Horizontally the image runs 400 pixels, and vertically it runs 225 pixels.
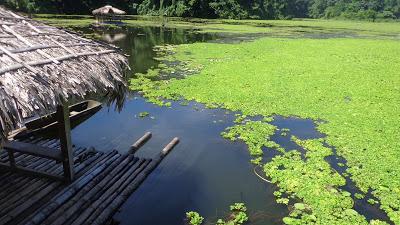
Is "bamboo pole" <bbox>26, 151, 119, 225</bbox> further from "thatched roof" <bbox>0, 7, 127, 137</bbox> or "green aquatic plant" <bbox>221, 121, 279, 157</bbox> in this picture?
"green aquatic plant" <bbox>221, 121, 279, 157</bbox>

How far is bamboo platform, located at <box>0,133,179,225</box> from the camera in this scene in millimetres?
5740

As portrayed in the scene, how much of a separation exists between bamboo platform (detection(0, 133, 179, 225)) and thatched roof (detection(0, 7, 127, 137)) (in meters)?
1.85

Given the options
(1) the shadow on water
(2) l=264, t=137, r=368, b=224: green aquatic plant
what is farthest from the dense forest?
(2) l=264, t=137, r=368, b=224: green aquatic plant

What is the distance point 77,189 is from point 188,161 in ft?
10.1

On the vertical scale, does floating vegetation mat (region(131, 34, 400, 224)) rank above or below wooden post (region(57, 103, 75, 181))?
below

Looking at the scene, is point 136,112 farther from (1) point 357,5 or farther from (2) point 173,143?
(1) point 357,5

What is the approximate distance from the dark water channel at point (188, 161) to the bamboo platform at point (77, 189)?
417 mm

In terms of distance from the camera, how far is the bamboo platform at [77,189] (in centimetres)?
574

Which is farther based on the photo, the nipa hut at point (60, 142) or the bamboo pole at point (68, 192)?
the bamboo pole at point (68, 192)

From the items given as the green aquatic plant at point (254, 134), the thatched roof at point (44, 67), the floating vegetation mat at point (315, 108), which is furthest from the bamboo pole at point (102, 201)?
the green aquatic plant at point (254, 134)

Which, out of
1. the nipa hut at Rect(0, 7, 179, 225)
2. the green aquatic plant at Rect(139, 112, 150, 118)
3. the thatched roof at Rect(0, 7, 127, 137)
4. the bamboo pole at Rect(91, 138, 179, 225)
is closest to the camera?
the thatched roof at Rect(0, 7, 127, 137)

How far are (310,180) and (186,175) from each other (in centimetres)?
267

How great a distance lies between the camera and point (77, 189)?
6.38 metres

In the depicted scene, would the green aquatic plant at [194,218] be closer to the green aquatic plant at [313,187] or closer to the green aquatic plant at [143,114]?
the green aquatic plant at [313,187]
